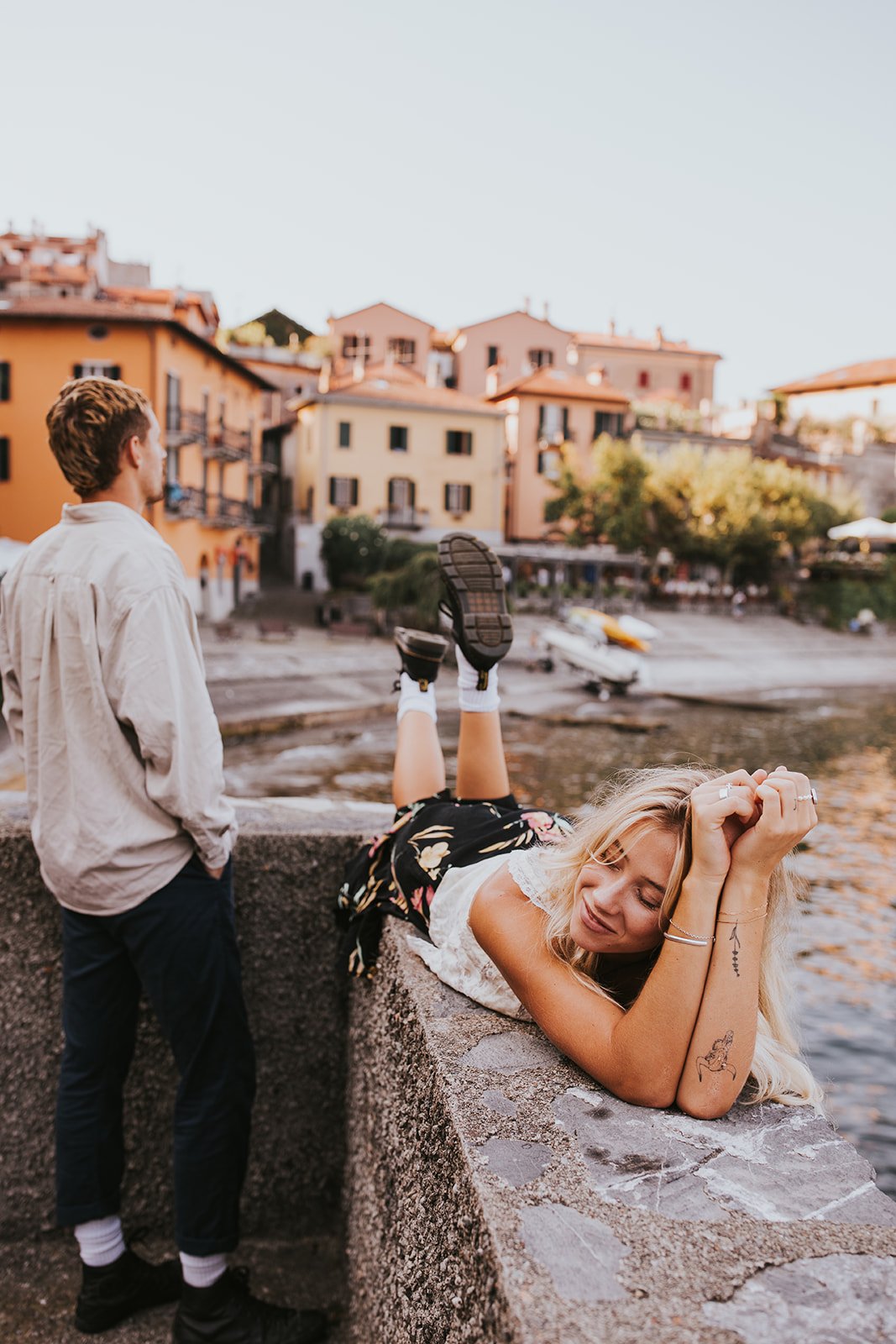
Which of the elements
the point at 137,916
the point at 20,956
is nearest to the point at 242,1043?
the point at 137,916

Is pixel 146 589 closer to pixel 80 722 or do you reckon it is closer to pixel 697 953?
pixel 80 722

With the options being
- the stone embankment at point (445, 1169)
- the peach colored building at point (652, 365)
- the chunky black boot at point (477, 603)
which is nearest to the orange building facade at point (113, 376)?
the chunky black boot at point (477, 603)

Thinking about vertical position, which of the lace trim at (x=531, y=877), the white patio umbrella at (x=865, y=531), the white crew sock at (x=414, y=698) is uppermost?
the white patio umbrella at (x=865, y=531)

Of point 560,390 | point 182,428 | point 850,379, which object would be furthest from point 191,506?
point 850,379

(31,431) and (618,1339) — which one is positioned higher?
(31,431)

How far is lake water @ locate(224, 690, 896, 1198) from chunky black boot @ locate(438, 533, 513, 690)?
2.11 ft

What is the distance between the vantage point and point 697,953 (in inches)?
59.1

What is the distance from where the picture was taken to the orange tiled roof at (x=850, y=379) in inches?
2351

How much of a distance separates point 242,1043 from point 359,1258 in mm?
533

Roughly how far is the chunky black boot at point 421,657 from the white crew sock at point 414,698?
0.02 meters

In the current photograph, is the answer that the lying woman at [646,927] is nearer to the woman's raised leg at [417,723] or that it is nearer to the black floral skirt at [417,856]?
the black floral skirt at [417,856]

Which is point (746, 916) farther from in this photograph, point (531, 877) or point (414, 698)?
point (414, 698)

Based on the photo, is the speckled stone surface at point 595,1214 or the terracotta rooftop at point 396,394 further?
the terracotta rooftop at point 396,394

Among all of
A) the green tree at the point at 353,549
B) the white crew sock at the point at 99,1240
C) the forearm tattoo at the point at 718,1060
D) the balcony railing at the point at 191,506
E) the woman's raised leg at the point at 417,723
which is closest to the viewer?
the forearm tattoo at the point at 718,1060
